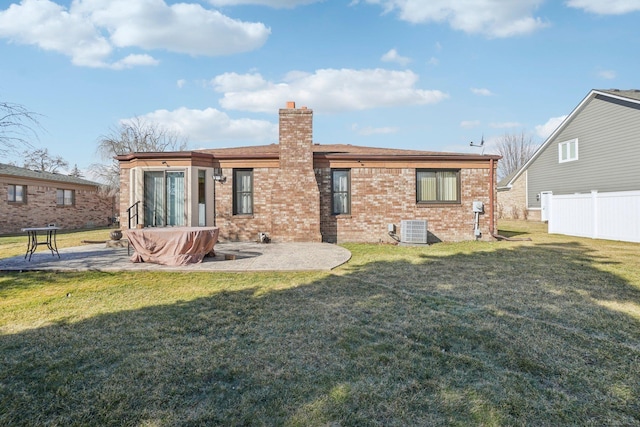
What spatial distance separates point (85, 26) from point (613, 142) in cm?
2344

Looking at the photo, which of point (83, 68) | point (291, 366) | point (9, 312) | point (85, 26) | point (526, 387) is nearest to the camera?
point (526, 387)

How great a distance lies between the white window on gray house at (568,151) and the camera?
58.7 feet

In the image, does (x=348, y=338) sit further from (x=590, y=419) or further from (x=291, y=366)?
(x=590, y=419)

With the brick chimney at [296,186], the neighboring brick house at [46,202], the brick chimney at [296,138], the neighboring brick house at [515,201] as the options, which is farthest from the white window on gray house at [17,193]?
the neighboring brick house at [515,201]

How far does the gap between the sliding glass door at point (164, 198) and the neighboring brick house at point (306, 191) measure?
0.12 feet

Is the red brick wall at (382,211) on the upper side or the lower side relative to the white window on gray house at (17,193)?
lower

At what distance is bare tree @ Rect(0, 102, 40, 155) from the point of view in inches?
291

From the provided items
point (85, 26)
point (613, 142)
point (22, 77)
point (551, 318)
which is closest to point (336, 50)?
point (85, 26)

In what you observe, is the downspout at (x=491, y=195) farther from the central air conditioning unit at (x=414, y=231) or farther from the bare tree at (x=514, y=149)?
the bare tree at (x=514, y=149)

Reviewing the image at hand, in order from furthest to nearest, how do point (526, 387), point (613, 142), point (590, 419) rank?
point (613, 142) → point (526, 387) → point (590, 419)

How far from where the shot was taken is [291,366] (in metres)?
2.71

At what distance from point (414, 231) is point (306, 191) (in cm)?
409

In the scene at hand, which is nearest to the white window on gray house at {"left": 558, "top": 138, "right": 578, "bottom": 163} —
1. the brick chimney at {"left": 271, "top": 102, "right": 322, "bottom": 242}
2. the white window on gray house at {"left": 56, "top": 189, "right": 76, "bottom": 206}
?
the brick chimney at {"left": 271, "top": 102, "right": 322, "bottom": 242}

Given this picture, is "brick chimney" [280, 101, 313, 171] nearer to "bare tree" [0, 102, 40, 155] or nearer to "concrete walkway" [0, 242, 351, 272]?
"concrete walkway" [0, 242, 351, 272]
